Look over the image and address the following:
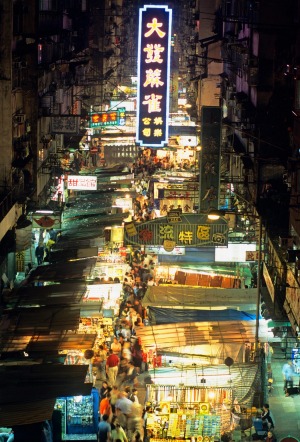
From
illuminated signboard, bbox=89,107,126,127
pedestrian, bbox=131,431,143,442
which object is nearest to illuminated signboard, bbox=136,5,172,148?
illuminated signboard, bbox=89,107,126,127

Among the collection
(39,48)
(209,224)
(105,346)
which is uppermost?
(39,48)

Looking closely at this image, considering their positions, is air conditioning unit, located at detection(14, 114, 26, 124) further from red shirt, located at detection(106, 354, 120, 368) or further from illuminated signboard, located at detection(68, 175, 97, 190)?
red shirt, located at detection(106, 354, 120, 368)

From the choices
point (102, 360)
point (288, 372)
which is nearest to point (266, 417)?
point (288, 372)

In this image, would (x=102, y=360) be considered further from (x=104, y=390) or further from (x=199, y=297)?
(x=199, y=297)

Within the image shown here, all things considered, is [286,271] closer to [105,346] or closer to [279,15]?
[105,346]

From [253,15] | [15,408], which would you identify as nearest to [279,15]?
[253,15]

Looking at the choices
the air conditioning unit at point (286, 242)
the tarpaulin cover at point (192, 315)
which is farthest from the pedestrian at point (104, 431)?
the air conditioning unit at point (286, 242)
